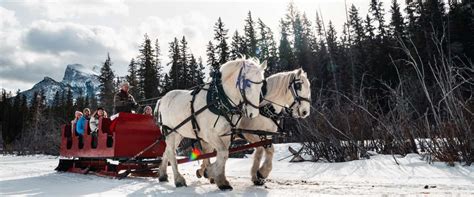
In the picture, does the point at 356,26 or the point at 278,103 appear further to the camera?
the point at 356,26

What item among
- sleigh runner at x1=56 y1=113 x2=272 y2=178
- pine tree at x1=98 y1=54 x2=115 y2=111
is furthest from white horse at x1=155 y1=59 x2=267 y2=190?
pine tree at x1=98 y1=54 x2=115 y2=111

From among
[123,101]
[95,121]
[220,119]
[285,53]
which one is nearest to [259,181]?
[220,119]

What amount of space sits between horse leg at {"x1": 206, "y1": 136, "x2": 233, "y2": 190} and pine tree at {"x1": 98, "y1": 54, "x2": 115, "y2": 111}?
33079mm

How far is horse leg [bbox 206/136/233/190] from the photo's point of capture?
536 cm

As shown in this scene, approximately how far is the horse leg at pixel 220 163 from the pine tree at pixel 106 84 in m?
33.1

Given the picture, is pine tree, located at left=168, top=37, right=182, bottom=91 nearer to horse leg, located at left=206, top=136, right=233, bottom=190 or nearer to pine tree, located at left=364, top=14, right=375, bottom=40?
pine tree, located at left=364, top=14, right=375, bottom=40

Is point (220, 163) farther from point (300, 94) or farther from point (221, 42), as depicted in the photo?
point (221, 42)

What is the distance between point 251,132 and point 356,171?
1.98 meters

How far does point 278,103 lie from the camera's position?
6.07 meters

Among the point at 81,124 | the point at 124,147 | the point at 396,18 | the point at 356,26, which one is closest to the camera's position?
the point at 124,147

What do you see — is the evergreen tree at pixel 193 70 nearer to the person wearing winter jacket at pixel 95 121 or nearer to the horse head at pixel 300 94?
the person wearing winter jacket at pixel 95 121

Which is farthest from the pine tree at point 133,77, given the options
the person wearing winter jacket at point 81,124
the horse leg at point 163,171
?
the horse leg at point 163,171

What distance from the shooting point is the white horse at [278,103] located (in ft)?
18.8

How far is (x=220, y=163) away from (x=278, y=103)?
137 centimetres
